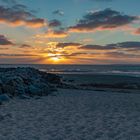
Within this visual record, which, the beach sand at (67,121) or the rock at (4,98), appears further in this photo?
the rock at (4,98)

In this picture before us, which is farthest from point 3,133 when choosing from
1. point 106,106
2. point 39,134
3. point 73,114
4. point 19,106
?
point 106,106

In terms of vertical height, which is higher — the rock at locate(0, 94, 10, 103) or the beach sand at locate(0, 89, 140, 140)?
the rock at locate(0, 94, 10, 103)

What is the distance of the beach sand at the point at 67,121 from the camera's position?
12.5 m

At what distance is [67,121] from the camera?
14828mm

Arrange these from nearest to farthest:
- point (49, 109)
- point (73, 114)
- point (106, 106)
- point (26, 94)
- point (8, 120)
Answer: point (8, 120)
point (73, 114)
point (49, 109)
point (106, 106)
point (26, 94)

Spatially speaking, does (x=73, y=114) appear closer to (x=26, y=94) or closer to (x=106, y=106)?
(x=106, y=106)

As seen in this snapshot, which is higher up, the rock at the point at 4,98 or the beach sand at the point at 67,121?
the rock at the point at 4,98

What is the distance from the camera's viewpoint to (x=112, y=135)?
1255 cm

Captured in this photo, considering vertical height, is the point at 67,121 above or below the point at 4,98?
below

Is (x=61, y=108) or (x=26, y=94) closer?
(x=61, y=108)

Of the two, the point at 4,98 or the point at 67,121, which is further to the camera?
the point at 4,98

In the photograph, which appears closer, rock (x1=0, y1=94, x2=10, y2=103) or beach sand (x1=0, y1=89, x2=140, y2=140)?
beach sand (x1=0, y1=89, x2=140, y2=140)

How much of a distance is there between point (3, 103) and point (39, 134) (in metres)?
6.63

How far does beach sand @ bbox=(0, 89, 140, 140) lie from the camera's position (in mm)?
12516
